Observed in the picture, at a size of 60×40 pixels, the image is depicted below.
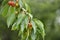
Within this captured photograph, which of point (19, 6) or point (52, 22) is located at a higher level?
point (52, 22)

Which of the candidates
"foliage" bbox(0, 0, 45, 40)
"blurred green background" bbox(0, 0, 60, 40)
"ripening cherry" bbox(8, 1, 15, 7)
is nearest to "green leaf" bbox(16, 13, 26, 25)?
"foliage" bbox(0, 0, 45, 40)

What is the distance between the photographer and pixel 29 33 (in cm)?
199

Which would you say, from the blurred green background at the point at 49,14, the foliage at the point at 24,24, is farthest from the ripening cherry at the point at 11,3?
the blurred green background at the point at 49,14

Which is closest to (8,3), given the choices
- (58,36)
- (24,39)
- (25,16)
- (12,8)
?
(12,8)

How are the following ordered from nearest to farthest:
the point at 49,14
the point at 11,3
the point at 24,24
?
the point at 24,24 → the point at 11,3 → the point at 49,14

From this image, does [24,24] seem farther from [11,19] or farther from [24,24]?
[11,19]

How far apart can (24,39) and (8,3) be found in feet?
1.20

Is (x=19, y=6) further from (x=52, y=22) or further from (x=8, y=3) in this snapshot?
(x=52, y=22)

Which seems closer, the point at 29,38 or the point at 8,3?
the point at 29,38

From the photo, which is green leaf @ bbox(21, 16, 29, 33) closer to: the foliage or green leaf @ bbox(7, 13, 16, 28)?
the foliage

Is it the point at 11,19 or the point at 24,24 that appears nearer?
the point at 24,24

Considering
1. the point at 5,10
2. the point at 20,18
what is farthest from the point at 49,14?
the point at 20,18

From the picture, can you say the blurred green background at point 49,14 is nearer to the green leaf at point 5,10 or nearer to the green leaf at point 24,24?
the green leaf at point 5,10

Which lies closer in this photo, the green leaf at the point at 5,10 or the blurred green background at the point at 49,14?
the green leaf at the point at 5,10
